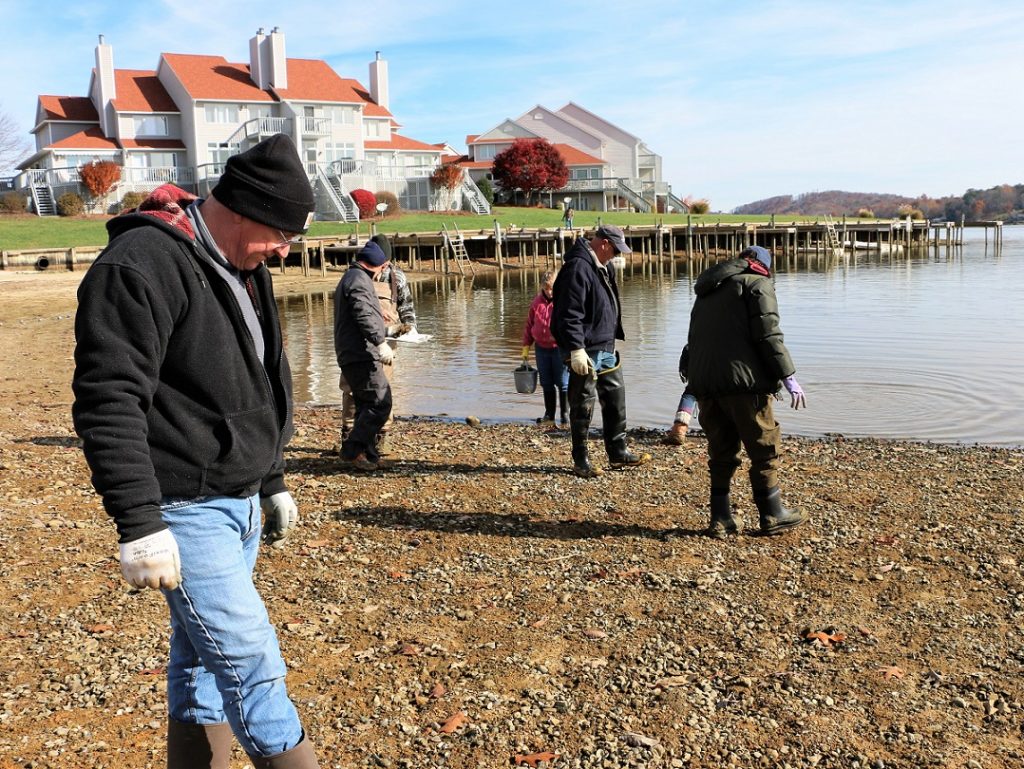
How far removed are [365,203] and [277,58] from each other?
12.2 m

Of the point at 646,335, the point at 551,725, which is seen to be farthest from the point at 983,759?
the point at 646,335

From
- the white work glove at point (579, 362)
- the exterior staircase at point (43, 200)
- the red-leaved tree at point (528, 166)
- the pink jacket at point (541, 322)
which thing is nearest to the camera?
the white work glove at point (579, 362)

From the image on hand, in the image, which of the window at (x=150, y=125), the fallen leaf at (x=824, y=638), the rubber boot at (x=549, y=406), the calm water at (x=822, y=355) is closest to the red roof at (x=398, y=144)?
the window at (x=150, y=125)

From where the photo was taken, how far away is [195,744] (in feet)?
10.5

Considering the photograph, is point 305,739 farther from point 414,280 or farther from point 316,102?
point 316,102

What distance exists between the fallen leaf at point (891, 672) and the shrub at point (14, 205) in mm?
63305

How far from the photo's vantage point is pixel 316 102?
222ft

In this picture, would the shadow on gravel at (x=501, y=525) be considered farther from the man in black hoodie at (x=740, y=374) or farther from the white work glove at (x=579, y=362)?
the white work glove at (x=579, y=362)

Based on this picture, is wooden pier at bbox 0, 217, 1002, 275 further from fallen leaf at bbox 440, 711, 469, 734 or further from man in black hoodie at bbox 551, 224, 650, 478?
fallen leaf at bbox 440, 711, 469, 734

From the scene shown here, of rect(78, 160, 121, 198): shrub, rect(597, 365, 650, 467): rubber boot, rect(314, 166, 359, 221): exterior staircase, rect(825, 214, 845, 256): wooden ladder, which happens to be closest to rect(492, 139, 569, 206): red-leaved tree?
rect(314, 166, 359, 221): exterior staircase

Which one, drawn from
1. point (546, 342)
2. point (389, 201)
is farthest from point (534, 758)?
point (389, 201)

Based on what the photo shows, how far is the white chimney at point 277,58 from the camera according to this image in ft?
220

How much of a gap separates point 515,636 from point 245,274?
9.31 feet

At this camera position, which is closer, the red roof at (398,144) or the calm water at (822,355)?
the calm water at (822,355)
